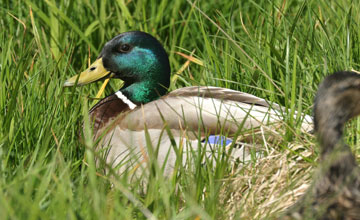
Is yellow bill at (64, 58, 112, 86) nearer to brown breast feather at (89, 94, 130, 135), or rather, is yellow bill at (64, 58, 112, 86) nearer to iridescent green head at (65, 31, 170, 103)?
iridescent green head at (65, 31, 170, 103)

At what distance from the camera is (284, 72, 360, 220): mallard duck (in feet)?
8.15

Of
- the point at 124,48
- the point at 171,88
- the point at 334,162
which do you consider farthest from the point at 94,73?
the point at 334,162

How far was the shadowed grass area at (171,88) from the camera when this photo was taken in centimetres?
271

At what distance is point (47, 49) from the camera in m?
4.79

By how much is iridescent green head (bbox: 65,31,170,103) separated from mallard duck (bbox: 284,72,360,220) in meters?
2.07

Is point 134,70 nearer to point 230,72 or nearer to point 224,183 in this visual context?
point 230,72

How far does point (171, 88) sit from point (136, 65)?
287 millimetres

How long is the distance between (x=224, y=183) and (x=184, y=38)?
2359 mm

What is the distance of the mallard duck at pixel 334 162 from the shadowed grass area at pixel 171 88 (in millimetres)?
201

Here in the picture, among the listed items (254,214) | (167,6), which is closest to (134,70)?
(167,6)

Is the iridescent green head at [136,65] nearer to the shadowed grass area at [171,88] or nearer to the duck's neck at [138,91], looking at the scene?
the duck's neck at [138,91]

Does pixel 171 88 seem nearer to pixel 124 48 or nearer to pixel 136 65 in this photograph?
pixel 136 65

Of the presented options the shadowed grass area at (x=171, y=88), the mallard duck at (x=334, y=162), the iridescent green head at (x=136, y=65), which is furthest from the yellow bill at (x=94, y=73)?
the mallard duck at (x=334, y=162)

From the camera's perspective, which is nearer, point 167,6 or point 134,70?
point 134,70
